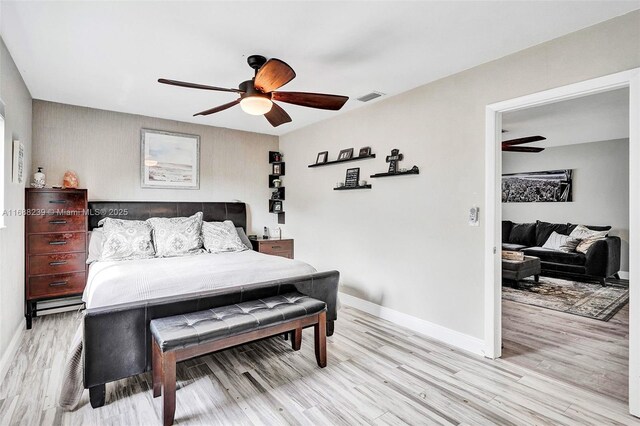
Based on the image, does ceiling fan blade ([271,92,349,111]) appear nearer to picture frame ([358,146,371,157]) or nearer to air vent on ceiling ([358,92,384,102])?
air vent on ceiling ([358,92,384,102])

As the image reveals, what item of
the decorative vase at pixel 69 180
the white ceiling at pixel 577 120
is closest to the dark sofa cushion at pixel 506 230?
the white ceiling at pixel 577 120

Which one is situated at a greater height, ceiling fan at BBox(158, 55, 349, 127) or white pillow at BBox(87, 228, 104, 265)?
ceiling fan at BBox(158, 55, 349, 127)

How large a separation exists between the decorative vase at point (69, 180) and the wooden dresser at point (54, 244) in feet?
1.14

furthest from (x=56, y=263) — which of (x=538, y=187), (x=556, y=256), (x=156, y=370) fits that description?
(x=538, y=187)

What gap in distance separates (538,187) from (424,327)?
5.46m

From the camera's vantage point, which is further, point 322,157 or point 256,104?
point 322,157

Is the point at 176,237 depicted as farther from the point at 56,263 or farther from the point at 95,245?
the point at 56,263

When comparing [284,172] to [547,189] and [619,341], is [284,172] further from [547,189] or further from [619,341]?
[547,189]

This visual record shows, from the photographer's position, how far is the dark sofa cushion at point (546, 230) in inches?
254

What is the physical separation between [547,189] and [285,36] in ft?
22.5

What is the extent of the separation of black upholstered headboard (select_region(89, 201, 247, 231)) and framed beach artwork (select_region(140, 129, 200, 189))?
29 centimetres

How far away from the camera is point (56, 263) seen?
365cm

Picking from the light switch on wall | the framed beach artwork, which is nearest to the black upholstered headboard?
the framed beach artwork

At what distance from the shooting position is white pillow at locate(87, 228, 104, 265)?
3.86m
